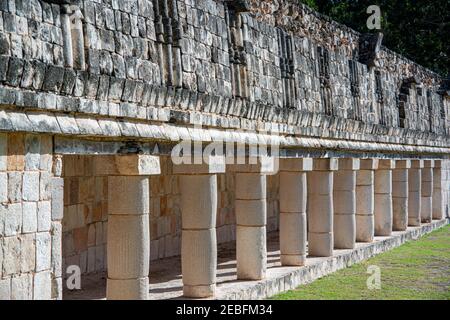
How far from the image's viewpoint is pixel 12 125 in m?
7.00

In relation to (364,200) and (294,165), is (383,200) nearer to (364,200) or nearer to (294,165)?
(364,200)

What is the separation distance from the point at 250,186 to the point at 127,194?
152 inches

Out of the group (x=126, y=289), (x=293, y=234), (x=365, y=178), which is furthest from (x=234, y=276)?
(x=365, y=178)

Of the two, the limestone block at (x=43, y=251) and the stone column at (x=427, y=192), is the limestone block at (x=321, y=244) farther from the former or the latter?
the stone column at (x=427, y=192)

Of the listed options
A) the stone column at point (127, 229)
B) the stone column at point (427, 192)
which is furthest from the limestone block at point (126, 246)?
the stone column at point (427, 192)

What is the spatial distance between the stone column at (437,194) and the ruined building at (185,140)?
5.76 metres

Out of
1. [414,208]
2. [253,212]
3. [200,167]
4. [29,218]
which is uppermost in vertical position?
[200,167]

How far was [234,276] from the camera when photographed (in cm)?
1321

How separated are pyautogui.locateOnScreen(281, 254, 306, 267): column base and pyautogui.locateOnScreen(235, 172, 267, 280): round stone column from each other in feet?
5.74

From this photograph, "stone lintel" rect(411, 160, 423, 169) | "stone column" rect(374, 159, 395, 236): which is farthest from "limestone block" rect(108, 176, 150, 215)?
"stone lintel" rect(411, 160, 423, 169)

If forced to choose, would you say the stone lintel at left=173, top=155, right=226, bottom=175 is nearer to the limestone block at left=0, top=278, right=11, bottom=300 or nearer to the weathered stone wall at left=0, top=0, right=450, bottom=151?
the weathered stone wall at left=0, top=0, right=450, bottom=151

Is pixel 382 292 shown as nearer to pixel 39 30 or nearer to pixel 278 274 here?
pixel 278 274
